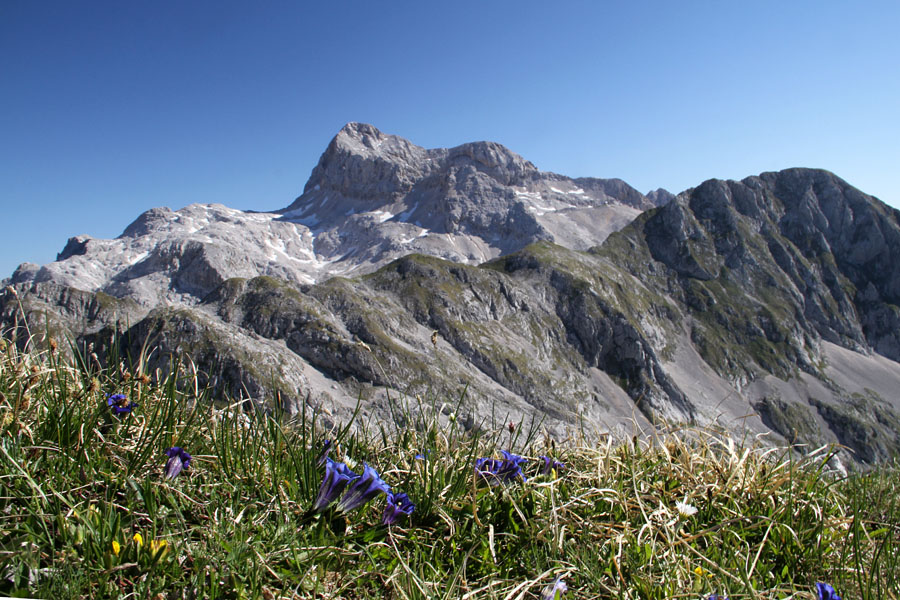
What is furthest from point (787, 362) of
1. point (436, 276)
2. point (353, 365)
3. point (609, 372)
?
point (353, 365)

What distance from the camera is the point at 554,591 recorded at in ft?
8.38

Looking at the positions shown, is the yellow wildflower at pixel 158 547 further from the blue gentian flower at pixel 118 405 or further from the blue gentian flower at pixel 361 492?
the blue gentian flower at pixel 118 405

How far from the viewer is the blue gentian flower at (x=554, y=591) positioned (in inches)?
100

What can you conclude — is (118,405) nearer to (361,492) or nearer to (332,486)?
(332,486)

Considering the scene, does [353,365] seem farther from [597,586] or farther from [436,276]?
[597,586]

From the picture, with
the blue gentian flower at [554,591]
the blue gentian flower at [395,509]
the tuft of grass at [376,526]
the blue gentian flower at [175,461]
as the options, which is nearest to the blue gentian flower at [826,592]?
the tuft of grass at [376,526]

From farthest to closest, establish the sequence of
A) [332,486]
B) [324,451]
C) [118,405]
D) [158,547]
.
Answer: [118,405]
[324,451]
[332,486]
[158,547]

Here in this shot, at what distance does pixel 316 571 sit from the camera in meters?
2.60

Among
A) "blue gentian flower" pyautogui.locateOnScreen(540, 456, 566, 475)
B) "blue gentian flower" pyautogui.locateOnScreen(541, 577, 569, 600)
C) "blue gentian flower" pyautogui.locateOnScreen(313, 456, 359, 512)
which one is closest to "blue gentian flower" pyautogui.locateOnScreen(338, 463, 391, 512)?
"blue gentian flower" pyautogui.locateOnScreen(313, 456, 359, 512)

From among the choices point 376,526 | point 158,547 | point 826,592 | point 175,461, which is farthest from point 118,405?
point 826,592

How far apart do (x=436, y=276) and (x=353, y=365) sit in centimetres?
4716

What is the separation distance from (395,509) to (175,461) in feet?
5.06

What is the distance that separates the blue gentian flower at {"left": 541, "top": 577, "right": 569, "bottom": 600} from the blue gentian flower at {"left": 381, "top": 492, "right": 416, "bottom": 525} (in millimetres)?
906

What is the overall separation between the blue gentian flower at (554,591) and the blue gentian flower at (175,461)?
241cm
